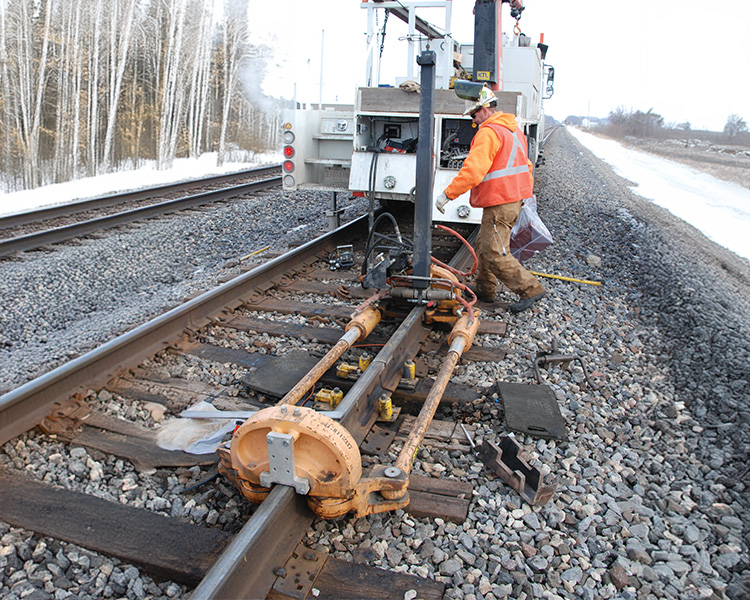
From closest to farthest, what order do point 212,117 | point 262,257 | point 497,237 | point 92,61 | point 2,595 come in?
point 2,595 → point 497,237 → point 262,257 → point 92,61 → point 212,117

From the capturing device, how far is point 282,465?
2395 millimetres

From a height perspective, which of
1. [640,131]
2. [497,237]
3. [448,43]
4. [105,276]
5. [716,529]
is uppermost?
[640,131]

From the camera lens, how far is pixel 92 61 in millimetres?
24250

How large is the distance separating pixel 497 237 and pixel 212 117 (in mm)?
33635

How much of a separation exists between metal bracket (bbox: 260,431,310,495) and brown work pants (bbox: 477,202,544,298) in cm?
334

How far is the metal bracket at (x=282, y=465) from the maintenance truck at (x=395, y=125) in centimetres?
436

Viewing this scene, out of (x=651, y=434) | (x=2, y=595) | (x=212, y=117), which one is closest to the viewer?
(x=2, y=595)

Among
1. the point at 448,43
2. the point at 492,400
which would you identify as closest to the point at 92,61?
the point at 448,43

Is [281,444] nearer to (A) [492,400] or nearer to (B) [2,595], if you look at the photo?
(B) [2,595]

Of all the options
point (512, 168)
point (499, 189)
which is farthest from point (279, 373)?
point (512, 168)

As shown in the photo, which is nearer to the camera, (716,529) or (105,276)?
(716,529)

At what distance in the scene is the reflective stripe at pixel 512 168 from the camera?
5.00 meters

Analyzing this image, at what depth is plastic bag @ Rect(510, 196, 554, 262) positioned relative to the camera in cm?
591

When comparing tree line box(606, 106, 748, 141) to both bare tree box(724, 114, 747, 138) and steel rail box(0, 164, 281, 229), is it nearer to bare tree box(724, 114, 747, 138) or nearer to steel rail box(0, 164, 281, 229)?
bare tree box(724, 114, 747, 138)
